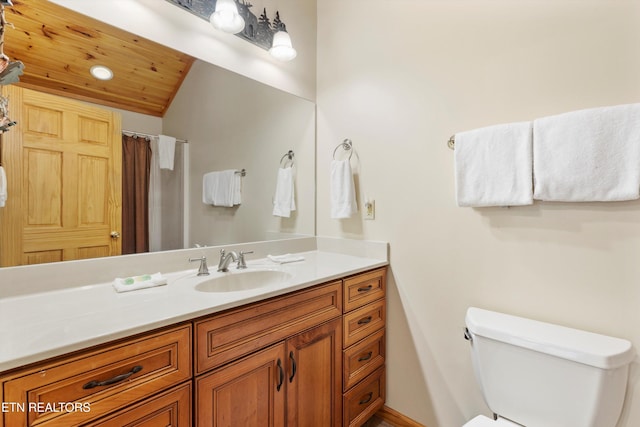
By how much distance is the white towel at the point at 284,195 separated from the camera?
1.92m

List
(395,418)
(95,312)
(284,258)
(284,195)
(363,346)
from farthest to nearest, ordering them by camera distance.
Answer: (284,195) → (284,258) → (395,418) → (363,346) → (95,312)

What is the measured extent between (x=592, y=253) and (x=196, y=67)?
189cm

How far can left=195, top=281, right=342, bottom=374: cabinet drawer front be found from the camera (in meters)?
0.92

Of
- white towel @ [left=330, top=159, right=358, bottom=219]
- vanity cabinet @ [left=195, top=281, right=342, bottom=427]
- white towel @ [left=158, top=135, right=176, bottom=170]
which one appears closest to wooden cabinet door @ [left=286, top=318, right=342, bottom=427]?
vanity cabinet @ [left=195, top=281, right=342, bottom=427]

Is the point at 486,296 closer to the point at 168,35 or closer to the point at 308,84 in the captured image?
the point at 308,84

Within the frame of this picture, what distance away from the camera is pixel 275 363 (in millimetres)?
1103

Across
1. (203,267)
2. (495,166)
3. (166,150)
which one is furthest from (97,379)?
(495,166)

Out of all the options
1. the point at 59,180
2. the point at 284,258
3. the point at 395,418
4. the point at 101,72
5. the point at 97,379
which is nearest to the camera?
the point at 97,379

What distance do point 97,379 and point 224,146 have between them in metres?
1.21

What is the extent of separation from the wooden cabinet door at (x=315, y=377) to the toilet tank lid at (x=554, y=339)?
1.97ft

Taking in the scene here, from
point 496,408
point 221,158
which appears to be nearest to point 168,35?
point 221,158

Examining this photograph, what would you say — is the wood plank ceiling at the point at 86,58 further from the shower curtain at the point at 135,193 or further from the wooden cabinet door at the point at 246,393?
the wooden cabinet door at the point at 246,393

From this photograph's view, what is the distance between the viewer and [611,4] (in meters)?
1.05

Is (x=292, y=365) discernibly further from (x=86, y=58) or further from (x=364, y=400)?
(x=86, y=58)
